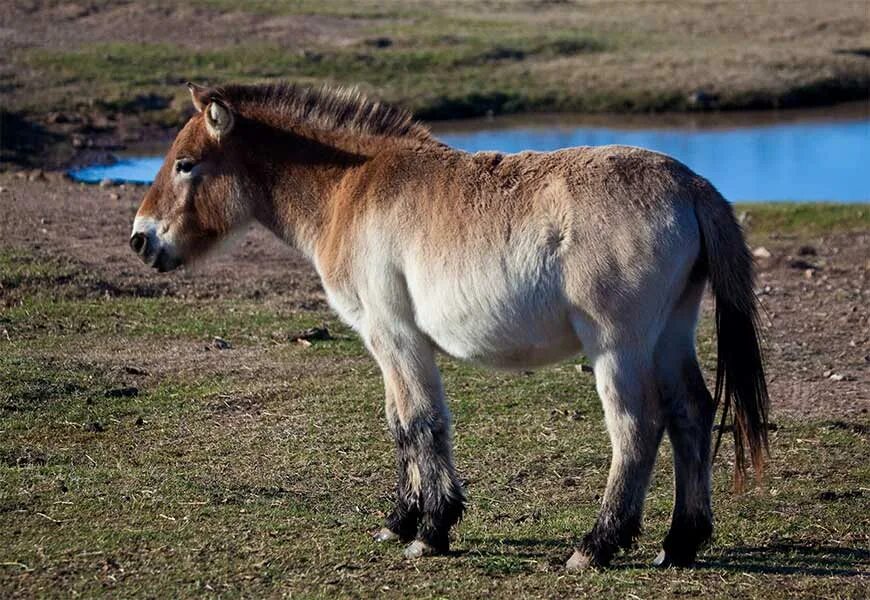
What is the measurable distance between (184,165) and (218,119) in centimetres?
36

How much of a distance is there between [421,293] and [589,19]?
32.8 m

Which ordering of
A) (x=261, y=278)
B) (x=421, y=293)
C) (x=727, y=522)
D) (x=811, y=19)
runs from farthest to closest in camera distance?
(x=811, y=19) < (x=261, y=278) < (x=727, y=522) < (x=421, y=293)

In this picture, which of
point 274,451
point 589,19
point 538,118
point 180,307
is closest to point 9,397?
point 274,451

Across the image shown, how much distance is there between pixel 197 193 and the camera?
23.4 ft

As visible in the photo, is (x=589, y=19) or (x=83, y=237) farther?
(x=589, y=19)

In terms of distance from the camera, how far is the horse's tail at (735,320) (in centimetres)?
592

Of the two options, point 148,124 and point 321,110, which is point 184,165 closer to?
point 321,110

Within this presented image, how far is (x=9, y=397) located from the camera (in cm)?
889

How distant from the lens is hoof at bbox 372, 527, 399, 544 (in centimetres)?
661

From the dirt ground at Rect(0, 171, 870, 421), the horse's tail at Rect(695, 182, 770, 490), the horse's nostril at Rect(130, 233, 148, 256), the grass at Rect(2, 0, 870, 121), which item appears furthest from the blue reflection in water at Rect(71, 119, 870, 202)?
the horse's tail at Rect(695, 182, 770, 490)

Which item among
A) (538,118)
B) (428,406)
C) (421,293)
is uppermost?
(421,293)

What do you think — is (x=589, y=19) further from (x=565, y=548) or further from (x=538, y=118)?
(x=565, y=548)

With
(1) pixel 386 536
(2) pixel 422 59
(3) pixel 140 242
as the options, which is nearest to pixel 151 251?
(3) pixel 140 242

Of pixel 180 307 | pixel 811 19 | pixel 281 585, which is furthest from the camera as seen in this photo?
pixel 811 19
